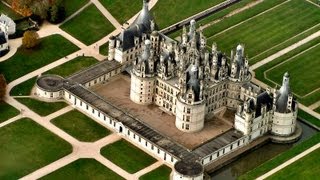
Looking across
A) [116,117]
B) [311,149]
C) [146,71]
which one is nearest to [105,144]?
[116,117]

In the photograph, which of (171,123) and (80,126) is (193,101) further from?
(80,126)

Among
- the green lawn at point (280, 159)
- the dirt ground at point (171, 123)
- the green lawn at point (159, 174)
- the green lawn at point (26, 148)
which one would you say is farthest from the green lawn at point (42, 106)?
the green lawn at point (280, 159)

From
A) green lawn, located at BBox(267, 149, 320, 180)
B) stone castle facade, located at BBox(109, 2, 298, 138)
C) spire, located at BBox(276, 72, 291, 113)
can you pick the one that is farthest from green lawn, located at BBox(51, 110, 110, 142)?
green lawn, located at BBox(267, 149, 320, 180)

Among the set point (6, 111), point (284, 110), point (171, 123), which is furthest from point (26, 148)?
point (284, 110)

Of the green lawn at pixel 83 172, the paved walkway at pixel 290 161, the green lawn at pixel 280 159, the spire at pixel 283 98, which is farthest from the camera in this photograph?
the spire at pixel 283 98

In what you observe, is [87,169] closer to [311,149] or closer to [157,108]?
[157,108]

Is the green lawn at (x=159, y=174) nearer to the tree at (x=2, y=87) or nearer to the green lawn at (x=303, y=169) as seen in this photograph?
the green lawn at (x=303, y=169)

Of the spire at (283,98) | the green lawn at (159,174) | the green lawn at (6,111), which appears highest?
the spire at (283,98)
